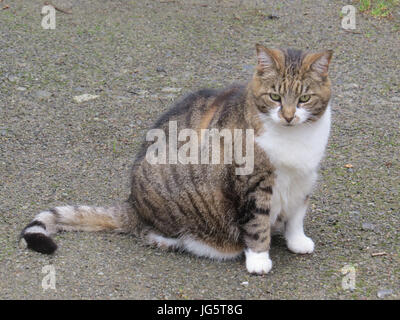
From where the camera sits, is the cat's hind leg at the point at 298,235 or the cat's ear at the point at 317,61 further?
the cat's hind leg at the point at 298,235

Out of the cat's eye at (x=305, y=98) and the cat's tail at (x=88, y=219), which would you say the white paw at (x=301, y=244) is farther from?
the cat's tail at (x=88, y=219)

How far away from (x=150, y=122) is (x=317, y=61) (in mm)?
2407

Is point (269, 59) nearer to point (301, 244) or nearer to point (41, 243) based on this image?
point (301, 244)

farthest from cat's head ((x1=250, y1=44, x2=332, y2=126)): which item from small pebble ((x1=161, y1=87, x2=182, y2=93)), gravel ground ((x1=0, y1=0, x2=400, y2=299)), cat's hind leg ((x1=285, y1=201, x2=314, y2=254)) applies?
small pebble ((x1=161, y1=87, x2=182, y2=93))

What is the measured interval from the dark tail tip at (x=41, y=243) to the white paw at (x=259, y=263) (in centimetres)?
129

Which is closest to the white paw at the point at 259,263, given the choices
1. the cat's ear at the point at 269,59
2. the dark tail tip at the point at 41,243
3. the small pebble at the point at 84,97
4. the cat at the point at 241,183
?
the cat at the point at 241,183

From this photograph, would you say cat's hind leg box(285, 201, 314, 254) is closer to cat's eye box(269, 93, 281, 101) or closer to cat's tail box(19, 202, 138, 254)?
cat's eye box(269, 93, 281, 101)

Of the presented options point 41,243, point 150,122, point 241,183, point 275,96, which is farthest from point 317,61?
point 150,122

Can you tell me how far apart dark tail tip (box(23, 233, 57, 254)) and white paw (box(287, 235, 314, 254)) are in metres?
1.60

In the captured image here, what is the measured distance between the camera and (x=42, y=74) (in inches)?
261

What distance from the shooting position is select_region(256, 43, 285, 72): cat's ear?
3.88 metres

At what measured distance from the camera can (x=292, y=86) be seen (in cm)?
385

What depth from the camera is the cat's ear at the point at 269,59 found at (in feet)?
12.7
